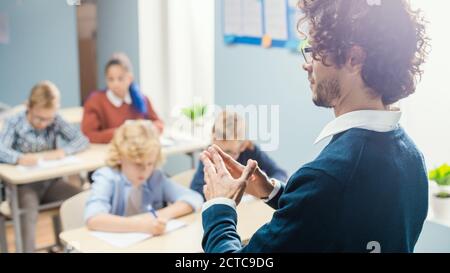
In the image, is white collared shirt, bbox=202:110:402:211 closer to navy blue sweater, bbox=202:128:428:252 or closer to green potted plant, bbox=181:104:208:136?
navy blue sweater, bbox=202:128:428:252

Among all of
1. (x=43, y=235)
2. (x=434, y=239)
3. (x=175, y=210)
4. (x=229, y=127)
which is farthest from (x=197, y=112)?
(x=43, y=235)

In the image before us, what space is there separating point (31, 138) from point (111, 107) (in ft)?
1.53

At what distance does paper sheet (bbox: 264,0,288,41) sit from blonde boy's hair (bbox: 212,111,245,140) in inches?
10.3

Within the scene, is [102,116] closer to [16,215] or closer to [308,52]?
[16,215]

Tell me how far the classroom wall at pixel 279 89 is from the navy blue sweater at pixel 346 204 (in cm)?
17

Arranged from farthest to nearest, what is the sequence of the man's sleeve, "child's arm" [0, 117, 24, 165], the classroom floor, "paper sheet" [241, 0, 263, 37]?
1. the classroom floor
2. "child's arm" [0, 117, 24, 165]
3. "paper sheet" [241, 0, 263, 37]
4. the man's sleeve

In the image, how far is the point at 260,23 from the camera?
4.80 ft

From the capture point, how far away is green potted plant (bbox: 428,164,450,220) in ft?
4.67

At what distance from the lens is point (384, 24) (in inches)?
29.3

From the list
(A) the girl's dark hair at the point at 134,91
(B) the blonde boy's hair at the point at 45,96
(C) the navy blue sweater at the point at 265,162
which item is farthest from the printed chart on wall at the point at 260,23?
(B) the blonde boy's hair at the point at 45,96

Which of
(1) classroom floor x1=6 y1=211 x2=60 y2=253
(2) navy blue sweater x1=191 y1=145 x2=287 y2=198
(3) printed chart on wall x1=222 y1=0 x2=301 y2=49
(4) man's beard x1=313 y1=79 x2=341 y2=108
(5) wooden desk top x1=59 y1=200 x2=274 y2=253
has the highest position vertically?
(3) printed chart on wall x1=222 y1=0 x2=301 y2=49

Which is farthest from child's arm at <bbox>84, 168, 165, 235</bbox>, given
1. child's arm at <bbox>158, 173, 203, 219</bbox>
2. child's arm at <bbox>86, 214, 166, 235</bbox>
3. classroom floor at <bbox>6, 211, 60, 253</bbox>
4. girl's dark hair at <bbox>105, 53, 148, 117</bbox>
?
classroom floor at <bbox>6, 211, 60, 253</bbox>

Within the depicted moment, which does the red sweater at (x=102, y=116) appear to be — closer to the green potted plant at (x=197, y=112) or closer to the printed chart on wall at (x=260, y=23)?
the green potted plant at (x=197, y=112)
